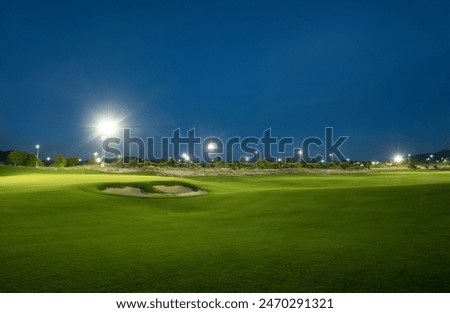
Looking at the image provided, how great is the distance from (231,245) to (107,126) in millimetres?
72524

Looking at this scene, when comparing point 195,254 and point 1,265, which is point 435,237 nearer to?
point 195,254

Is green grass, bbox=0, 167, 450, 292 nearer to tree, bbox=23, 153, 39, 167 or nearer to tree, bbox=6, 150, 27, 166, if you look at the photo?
tree, bbox=23, 153, 39, 167

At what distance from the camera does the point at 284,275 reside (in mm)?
9555

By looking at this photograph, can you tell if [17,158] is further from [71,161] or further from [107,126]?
[107,126]

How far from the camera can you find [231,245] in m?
12.9

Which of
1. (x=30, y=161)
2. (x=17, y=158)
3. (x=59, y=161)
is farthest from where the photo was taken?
(x=30, y=161)

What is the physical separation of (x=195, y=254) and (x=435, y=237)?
8.38 metres

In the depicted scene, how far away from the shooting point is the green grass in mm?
9109

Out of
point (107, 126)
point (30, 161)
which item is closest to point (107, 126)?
point (107, 126)

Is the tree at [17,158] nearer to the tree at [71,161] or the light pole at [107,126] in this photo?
the tree at [71,161]

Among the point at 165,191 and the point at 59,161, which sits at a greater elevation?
the point at 59,161

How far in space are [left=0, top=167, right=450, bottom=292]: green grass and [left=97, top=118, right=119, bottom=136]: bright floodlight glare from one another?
57453mm

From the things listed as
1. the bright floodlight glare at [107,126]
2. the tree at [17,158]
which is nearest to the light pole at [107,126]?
the bright floodlight glare at [107,126]
